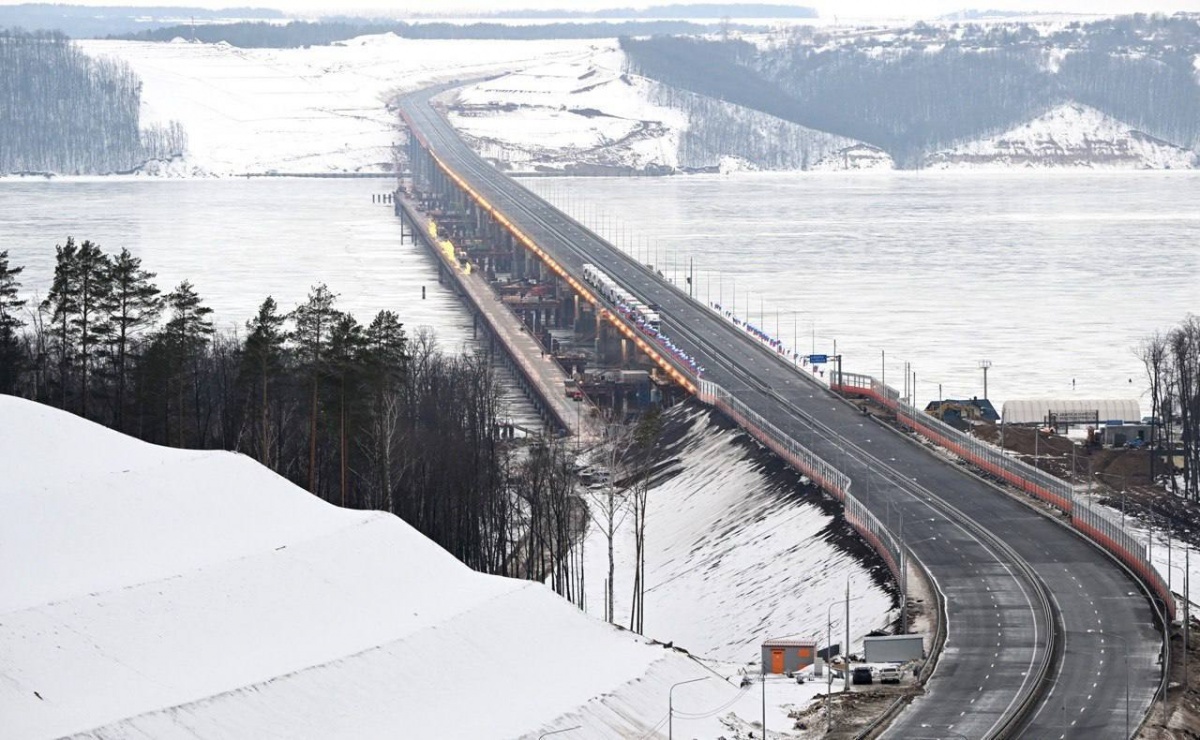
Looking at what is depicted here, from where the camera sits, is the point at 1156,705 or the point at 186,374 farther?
the point at 186,374

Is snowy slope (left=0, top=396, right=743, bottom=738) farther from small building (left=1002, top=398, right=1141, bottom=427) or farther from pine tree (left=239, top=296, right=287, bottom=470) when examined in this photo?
small building (left=1002, top=398, right=1141, bottom=427)

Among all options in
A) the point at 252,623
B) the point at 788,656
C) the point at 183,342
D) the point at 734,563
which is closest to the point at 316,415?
the point at 183,342

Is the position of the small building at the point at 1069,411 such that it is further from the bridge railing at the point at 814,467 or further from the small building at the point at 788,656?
the small building at the point at 788,656

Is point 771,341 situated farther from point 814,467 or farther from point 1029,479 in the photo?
point 1029,479

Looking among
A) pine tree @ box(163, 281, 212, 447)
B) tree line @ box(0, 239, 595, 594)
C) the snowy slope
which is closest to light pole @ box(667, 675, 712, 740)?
the snowy slope

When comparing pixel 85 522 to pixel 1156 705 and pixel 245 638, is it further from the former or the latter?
pixel 1156 705

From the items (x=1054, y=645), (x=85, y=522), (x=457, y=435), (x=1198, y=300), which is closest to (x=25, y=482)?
(x=85, y=522)

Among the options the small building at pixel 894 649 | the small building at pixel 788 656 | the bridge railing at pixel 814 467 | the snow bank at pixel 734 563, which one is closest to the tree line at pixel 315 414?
the snow bank at pixel 734 563
